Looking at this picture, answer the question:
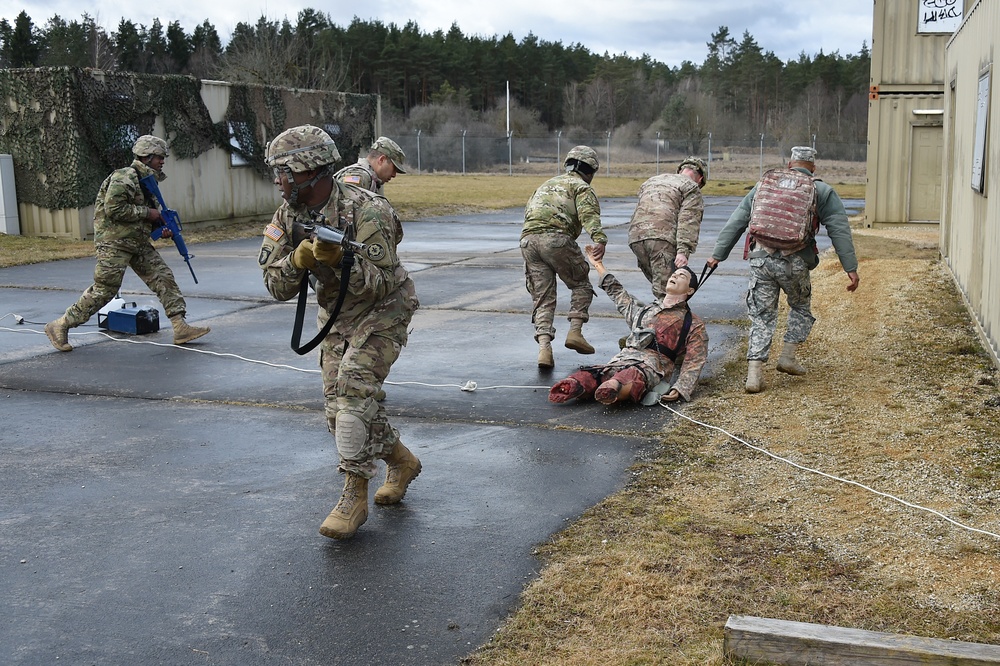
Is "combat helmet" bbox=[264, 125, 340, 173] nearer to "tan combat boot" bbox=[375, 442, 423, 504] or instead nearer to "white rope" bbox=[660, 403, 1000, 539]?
"tan combat boot" bbox=[375, 442, 423, 504]

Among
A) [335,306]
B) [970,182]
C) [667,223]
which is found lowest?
[335,306]

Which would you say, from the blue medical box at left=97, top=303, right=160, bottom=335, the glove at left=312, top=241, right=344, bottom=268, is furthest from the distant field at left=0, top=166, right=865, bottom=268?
the glove at left=312, top=241, right=344, bottom=268

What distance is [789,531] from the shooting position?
469cm

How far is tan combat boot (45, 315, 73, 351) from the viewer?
353 inches

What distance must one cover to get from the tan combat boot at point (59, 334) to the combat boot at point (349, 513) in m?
5.24

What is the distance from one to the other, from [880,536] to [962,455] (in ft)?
4.67

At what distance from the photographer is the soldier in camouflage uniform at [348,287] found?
14.9 ft

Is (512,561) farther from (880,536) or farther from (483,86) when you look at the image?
(483,86)

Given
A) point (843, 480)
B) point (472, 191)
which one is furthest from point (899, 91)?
point (472, 191)

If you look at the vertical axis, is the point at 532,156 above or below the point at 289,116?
below

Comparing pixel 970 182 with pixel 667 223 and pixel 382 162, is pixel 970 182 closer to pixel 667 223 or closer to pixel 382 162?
pixel 667 223

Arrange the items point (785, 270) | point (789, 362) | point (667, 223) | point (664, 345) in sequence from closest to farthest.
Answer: point (785, 270) < point (664, 345) < point (789, 362) < point (667, 223)

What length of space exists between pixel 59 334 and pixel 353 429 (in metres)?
5.42

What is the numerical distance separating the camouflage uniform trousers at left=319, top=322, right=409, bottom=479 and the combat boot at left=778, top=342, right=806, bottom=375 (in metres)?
3.82
